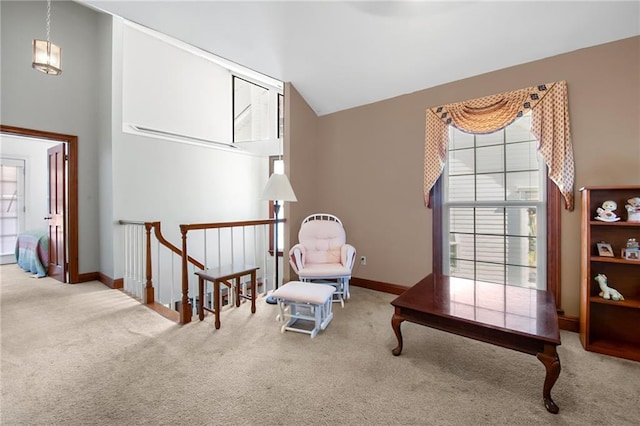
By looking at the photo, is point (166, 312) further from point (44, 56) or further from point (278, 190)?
point (44, 56)

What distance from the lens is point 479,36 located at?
2.60m

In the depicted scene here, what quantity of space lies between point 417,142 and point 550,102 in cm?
125

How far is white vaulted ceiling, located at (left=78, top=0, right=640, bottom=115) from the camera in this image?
2.34 m

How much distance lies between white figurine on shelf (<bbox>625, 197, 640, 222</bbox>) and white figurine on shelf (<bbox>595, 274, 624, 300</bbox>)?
497mm

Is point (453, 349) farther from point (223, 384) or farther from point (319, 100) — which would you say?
point (319, 100)

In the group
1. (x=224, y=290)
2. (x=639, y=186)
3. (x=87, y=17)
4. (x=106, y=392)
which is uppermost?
(x=87, y=17)

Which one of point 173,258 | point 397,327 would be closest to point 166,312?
point 173,258

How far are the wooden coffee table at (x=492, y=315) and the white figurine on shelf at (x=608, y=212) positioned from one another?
0.77 meters

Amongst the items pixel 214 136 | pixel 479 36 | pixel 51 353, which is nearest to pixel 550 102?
pixel 479 36

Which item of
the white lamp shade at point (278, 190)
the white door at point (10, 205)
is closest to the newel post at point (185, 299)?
the white lamp shade at point (278, 190)

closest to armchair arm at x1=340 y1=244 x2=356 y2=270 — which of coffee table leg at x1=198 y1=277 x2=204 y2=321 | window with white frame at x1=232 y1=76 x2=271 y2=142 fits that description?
coffee table leg at x1=198 y1=277 x2=204 y2=321

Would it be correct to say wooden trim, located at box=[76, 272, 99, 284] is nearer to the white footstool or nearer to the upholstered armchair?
the upholstered armchair

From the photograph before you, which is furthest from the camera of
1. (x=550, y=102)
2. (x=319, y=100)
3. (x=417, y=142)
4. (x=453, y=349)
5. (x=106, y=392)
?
(x=319, y=100)

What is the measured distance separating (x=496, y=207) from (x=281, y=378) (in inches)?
106
